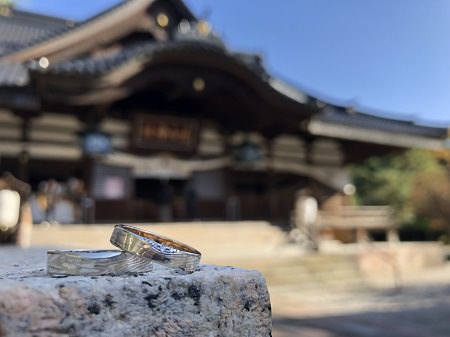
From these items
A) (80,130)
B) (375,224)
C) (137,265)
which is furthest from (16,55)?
(137,265)

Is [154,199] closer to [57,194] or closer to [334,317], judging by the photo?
[57,194]

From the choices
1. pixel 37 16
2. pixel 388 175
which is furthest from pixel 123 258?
pixel 388 175

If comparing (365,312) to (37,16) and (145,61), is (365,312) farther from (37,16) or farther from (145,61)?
(37,16)

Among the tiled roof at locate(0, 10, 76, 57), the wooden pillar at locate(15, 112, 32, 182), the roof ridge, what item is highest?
the roof ridge

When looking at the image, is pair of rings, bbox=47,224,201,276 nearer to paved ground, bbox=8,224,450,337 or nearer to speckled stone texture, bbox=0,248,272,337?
speckled stone texture, bbox=0,248,272,337

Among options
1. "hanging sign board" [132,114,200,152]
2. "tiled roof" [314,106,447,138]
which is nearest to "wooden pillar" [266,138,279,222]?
"tiled roof" [314,106,447,138]

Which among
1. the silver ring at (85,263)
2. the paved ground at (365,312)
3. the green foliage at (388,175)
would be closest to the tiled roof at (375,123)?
the paved ground at (365,312)
